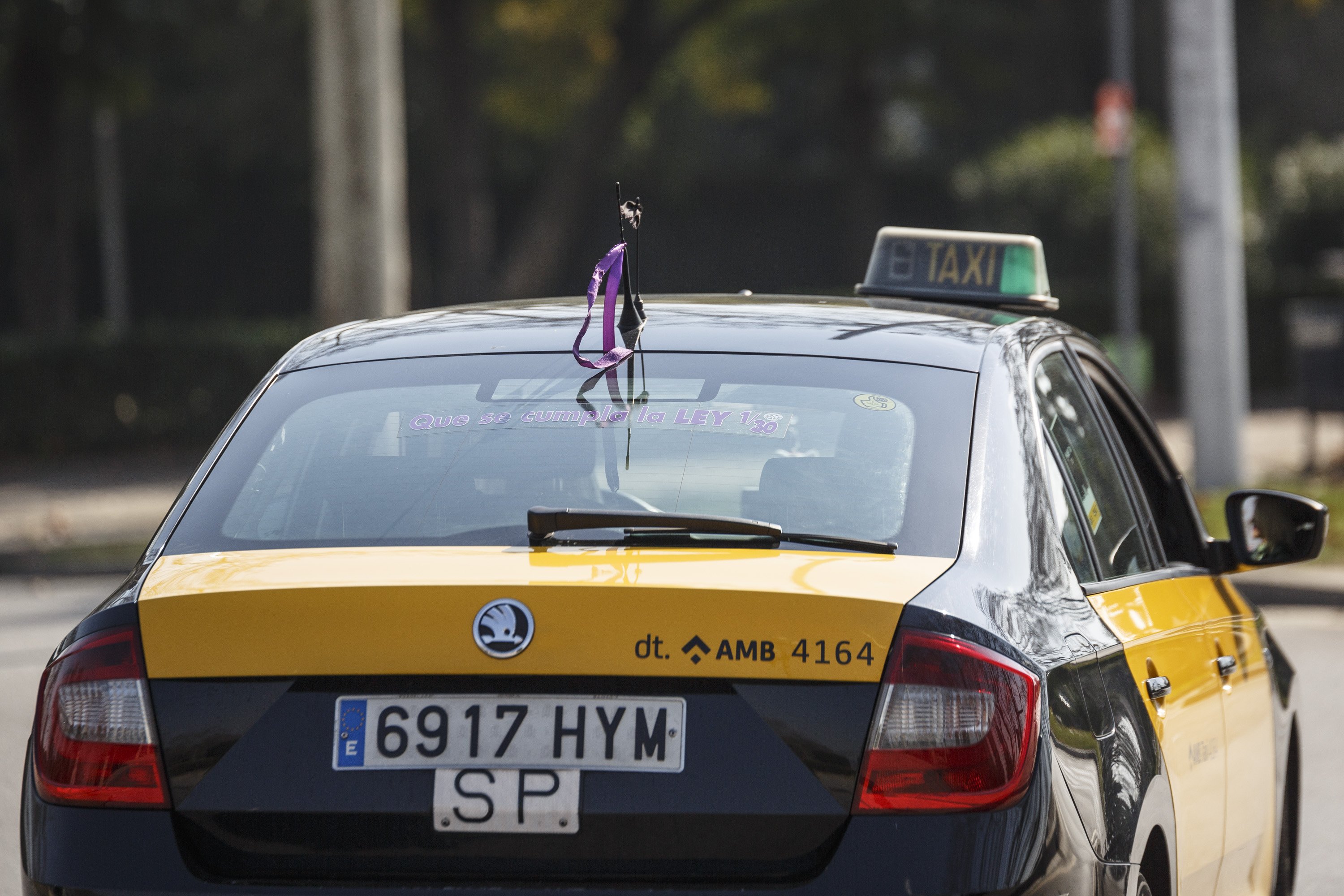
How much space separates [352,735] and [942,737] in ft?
2.53

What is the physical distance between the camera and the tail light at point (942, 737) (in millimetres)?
2398

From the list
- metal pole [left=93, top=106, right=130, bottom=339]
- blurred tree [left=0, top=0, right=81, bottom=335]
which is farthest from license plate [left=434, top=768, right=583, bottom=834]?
metal pole [left=93, top=106, right=130, bottom=339]

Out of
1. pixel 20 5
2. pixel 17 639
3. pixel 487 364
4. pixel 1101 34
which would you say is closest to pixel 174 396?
pixel 20 5

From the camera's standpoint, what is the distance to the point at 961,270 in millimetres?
4234

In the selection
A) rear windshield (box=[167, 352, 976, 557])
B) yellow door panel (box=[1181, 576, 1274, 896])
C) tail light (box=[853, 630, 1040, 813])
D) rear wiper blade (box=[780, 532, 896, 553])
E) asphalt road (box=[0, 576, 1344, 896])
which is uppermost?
rear windshield (box=[167, 352, 976, 557])

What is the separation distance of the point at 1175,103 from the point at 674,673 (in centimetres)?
1148

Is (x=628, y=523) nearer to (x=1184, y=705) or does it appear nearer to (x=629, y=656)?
(x=629, y=656)

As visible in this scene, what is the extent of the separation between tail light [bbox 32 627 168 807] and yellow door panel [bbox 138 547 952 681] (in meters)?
0.05

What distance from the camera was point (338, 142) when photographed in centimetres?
1302

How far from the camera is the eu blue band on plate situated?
2.47 metres

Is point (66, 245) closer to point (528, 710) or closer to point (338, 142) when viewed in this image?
point (338, 142)

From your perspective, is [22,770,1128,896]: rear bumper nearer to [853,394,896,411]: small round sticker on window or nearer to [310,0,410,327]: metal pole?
[853,394,896,411]: small round sticker on window

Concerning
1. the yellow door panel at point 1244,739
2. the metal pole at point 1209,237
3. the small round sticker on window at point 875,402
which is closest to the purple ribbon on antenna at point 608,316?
the small round sticker on window at point 875,402

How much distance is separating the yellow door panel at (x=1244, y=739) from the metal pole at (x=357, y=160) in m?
9.74
